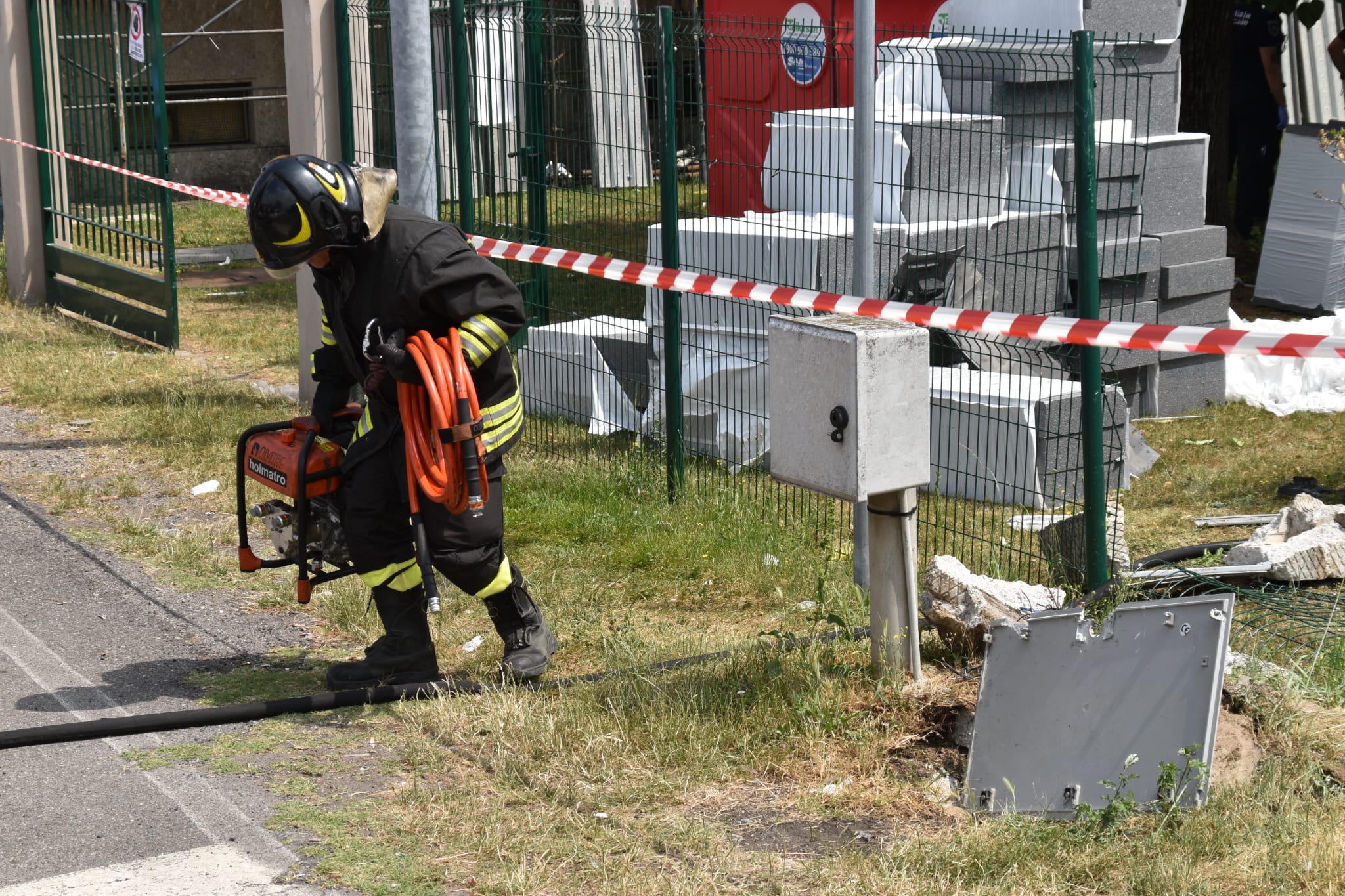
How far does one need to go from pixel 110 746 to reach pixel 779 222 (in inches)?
151

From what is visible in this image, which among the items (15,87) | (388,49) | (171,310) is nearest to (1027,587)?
(388,49)

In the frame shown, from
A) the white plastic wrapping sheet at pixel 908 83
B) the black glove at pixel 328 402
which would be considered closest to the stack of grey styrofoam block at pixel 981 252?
the white plastic wrapping sheet at pixel 908 83

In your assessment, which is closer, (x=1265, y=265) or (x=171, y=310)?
(x=171, y=310)

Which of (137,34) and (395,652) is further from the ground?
(137,34)

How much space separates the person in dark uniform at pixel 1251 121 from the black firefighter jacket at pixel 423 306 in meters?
10.8

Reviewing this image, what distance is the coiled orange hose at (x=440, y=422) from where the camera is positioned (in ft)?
14.1

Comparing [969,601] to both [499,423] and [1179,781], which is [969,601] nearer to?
[1179,781]

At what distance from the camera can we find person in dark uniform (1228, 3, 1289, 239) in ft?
44.7

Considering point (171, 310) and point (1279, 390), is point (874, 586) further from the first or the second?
point (171, 310)

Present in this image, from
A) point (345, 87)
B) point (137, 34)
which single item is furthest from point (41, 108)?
point (345, 87)

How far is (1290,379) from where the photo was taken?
9016 millimetres

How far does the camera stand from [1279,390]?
9.05 meters

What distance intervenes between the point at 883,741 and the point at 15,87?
9.44 m

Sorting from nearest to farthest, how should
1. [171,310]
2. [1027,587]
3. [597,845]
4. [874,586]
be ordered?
1. [597,845]
2. [874,586]
3. [1027,587]
4. [171,310]
